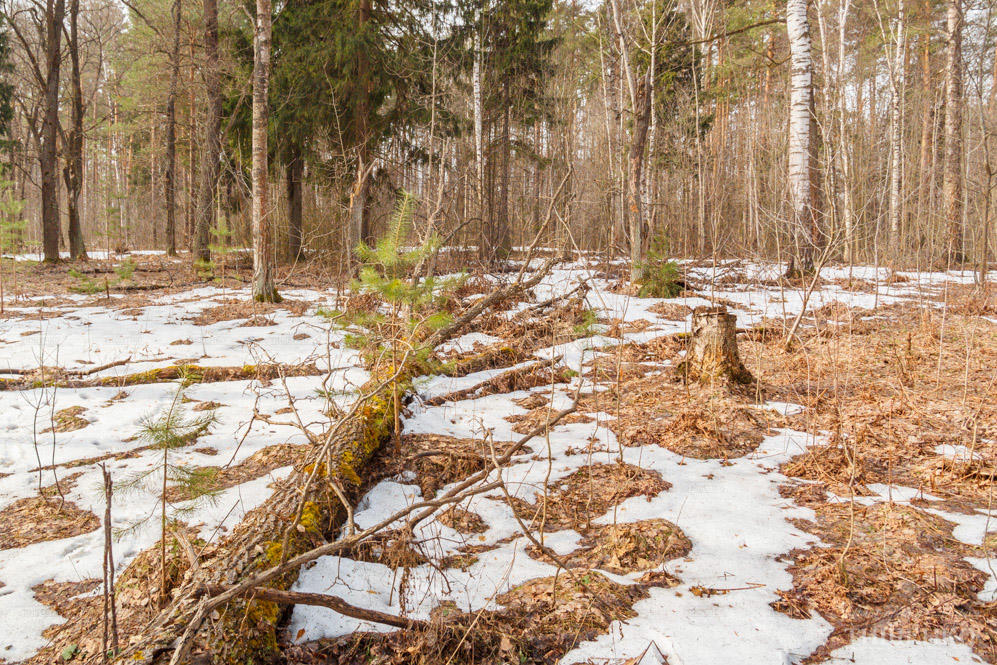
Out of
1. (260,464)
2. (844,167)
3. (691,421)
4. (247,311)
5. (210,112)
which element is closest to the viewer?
(260,464)

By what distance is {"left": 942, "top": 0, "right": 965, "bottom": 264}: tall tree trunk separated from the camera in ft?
36.0

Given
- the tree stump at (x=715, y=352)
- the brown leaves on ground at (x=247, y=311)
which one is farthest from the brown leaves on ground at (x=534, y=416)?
the brown leaves on ground at (x=247, y=311)

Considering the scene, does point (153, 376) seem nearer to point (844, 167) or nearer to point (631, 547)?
point (631, 547)

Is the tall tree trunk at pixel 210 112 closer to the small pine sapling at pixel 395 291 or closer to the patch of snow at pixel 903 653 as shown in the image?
the small pine sapling at pixel 395 291

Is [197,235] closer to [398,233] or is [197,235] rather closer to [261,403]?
[261,403]

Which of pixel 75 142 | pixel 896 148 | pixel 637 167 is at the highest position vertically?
pixel 75 142

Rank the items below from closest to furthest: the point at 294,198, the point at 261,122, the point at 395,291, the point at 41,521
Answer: the point at 41,521 < the point at 395,291 < the point at 261,122 < the point at 294,198

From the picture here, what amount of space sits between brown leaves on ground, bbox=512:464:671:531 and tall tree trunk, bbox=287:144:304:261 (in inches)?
448

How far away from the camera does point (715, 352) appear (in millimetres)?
4207

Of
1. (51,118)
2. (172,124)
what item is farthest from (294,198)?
(51,118)

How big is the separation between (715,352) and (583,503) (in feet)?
6.98

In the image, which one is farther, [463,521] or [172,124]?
[172,124]

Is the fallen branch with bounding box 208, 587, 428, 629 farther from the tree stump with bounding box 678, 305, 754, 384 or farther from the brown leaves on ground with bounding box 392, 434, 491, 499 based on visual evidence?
the tree stump with bounding box 678, 305, 754, 384

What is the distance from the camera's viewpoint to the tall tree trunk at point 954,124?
11.0 metres
